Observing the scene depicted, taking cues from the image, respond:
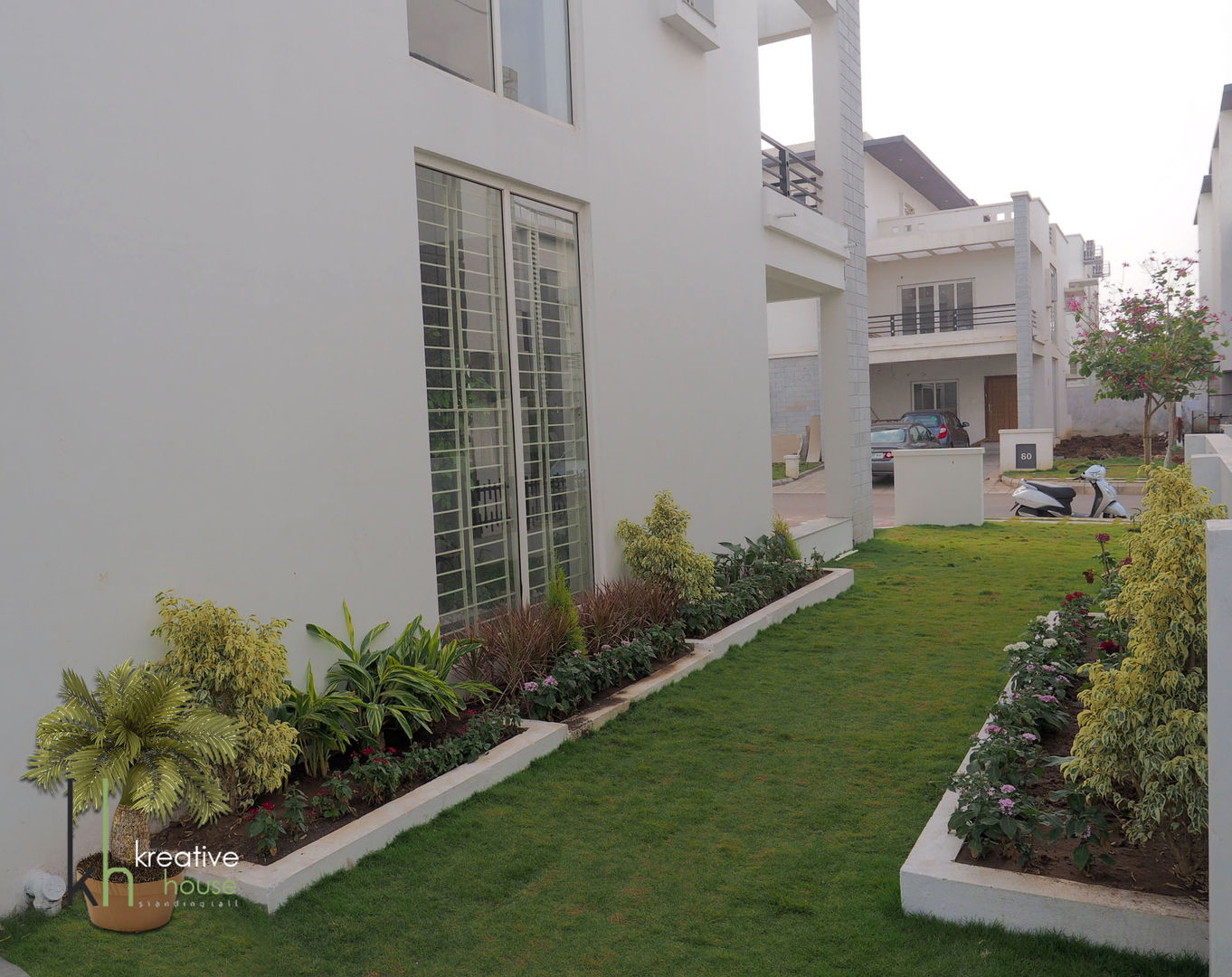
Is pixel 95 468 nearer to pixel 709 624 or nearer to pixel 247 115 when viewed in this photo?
pixel 247 115

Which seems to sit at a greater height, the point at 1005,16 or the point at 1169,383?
the point at 1005,16

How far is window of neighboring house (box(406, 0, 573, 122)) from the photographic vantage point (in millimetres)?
5879

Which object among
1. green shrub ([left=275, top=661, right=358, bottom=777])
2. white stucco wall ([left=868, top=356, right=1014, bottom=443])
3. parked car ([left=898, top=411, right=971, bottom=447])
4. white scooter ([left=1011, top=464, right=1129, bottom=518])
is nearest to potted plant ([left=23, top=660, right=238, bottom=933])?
green shrub ([left=275, top=661, right=358, bottom=777])

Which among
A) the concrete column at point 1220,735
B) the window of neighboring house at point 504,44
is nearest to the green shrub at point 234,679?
the concrete column at point 1220,735

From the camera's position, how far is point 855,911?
3553 mm

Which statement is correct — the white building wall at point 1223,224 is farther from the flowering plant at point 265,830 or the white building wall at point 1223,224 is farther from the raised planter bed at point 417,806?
the flowering plant at point 265,830

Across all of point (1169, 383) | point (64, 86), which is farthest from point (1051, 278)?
point (64, 86)

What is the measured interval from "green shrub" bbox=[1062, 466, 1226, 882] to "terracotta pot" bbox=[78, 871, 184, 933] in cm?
325

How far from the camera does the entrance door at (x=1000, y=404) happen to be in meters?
29.8

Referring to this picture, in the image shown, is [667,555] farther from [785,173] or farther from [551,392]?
[785,173]

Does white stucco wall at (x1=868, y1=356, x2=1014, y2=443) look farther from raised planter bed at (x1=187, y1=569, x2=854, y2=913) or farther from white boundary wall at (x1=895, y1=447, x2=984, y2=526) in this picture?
raised planter bed at (x1=187, y1=569, x2=854, y2=913)

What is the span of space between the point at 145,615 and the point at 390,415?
173cm

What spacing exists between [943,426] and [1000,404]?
837 centimetres

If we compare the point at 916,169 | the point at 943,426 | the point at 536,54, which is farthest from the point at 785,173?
the point at 916,169
